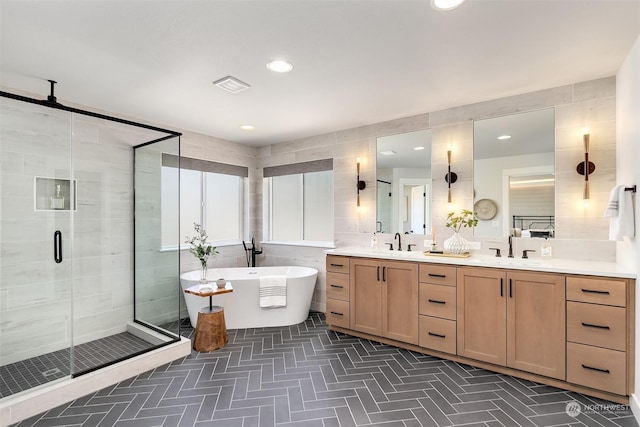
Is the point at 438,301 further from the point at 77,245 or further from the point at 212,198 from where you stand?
the point at 77,245

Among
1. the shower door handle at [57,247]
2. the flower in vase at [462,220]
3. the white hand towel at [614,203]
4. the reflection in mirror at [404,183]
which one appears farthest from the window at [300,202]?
the white hand towel at [614,203]

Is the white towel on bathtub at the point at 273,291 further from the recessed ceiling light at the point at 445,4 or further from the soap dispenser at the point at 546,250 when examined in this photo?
the recessed ceiling light at the point at 445,4

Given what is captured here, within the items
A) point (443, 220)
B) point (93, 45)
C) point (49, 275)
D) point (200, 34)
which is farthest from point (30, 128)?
point (443, 220)

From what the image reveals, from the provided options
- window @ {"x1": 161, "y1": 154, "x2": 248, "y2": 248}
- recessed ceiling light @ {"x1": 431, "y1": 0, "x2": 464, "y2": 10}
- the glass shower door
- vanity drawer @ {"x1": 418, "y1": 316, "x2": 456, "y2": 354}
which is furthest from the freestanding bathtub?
recessed ceiling light @ {"x1": 431, "y1": 0, "x2": 464, "y2": 10}

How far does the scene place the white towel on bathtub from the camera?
12.6 feet

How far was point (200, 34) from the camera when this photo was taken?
2031mm

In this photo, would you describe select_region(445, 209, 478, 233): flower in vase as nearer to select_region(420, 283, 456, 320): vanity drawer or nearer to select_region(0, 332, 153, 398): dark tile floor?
select_region(420, 283, 456, 320): vanity drawer

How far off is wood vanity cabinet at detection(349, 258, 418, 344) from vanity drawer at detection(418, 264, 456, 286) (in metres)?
0.08

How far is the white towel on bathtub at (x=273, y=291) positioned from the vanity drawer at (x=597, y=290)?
2794 mm

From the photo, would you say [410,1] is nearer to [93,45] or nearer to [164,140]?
[93,45]

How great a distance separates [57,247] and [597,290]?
428 cm

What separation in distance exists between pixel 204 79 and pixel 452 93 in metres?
2.27

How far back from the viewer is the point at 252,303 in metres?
3.87

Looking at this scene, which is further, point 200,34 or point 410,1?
point 200,34
